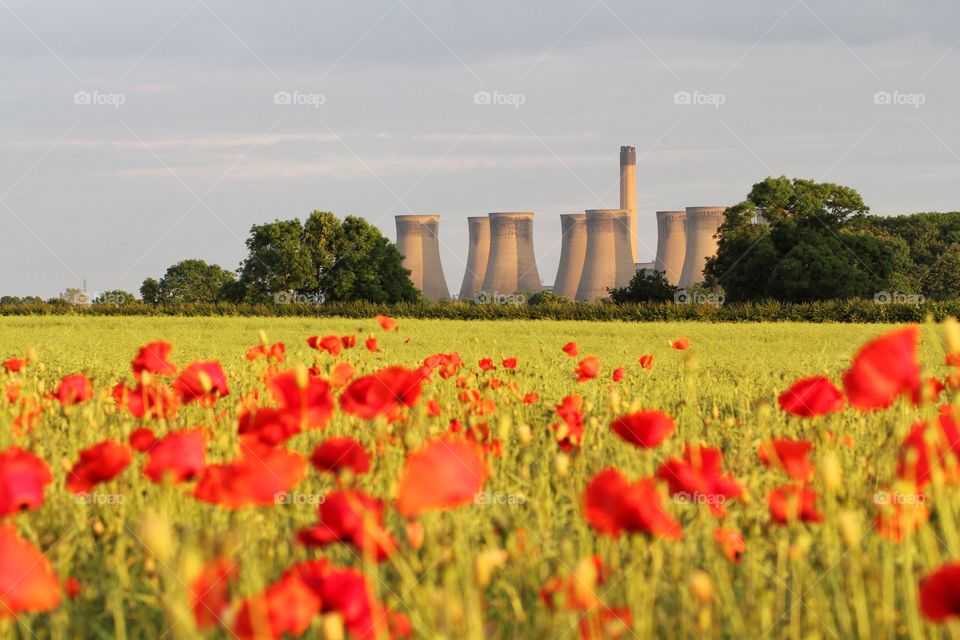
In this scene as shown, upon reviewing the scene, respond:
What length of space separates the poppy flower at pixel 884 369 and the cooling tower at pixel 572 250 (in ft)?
188

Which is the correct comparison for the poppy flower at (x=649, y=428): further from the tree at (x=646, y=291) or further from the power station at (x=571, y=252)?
the power station at (x=571, y=252)

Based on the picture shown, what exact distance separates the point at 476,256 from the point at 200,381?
63.4 metres

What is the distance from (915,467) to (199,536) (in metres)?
1.68

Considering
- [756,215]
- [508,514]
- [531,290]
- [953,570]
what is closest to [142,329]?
[508,514]

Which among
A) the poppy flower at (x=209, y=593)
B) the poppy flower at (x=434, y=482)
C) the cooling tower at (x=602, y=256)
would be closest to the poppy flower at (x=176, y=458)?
the poppy flower at (x=209, y=593)

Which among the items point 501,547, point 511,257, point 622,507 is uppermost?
point 511,257

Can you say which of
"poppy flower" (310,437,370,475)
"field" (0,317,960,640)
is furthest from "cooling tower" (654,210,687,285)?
"poppy flower" (310,437,370,475)

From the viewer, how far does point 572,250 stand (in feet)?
198

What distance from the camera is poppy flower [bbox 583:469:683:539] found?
1.50m

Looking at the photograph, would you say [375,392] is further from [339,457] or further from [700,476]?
[700,476]

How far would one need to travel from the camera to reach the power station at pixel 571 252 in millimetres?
56531

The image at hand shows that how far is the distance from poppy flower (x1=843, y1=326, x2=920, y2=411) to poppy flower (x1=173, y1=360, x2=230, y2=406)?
1640 mm

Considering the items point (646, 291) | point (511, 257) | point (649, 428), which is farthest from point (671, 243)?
point (649, 428)

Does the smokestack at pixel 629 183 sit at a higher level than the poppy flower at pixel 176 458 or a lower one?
higher
